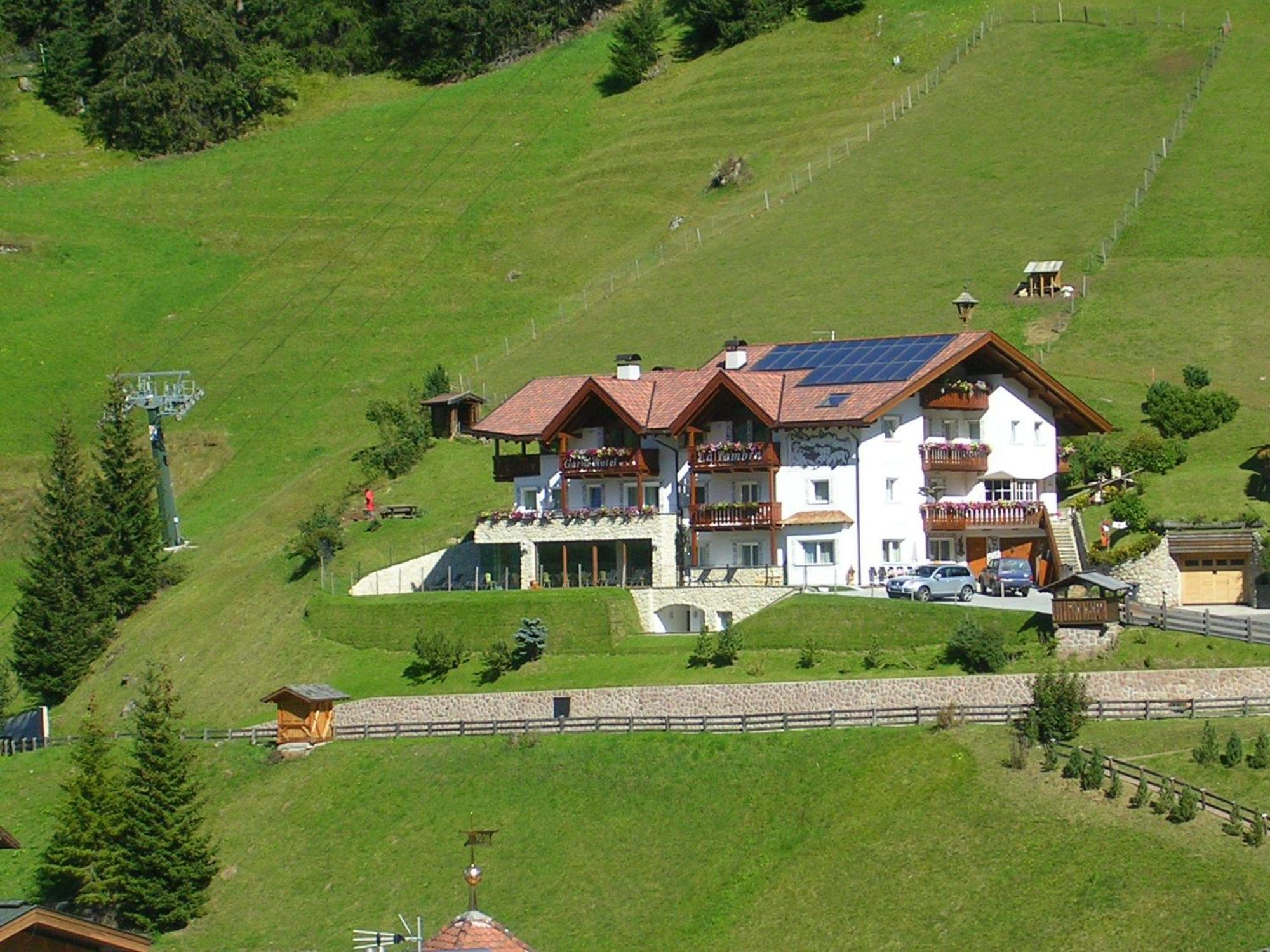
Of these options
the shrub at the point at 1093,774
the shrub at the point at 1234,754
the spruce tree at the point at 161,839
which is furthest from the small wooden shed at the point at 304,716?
the shrub at the point at 1234,754

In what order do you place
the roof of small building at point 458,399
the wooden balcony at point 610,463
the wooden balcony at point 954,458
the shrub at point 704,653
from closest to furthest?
the shrub at point 704,653 → the wooden balcony at point 954,458 → the wooden balcony at point 610,463 → the roof of small building at point 458,399

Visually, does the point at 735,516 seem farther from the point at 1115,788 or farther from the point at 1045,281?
the point at 1045,281

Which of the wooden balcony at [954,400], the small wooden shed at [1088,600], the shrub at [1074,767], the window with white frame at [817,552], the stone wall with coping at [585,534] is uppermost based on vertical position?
the wooden balcony at [954,400]

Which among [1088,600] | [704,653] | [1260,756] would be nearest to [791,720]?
[704,653]

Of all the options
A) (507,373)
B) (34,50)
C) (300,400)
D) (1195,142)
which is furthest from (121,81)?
(1195,142)

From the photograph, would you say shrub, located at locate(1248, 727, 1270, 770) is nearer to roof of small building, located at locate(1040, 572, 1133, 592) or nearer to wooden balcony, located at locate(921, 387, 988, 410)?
roof of small building, located at locate(1040, 572, 1133, 592)

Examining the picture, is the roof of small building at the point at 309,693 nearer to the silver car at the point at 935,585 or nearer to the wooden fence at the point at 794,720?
the wooden fence at the point at 794,720

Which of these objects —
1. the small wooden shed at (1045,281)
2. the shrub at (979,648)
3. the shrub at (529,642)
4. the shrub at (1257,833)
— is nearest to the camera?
the shrub at (1257,833)
